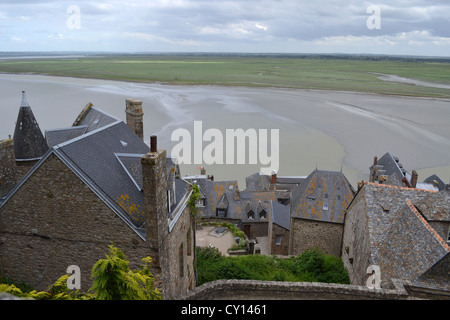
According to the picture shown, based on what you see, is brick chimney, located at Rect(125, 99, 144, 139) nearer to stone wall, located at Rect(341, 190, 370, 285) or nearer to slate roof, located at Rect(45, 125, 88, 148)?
slate roof, located at Rect(45, 125, 88, 148)

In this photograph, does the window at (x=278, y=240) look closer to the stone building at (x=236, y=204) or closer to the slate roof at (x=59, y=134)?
the stone building at (x=236, y=204)

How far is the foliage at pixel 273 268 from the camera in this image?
1695 cm

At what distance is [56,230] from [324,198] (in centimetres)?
1721

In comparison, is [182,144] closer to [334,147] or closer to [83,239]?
[334,147]

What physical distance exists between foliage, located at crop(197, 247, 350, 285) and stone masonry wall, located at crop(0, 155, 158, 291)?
7.55 metres

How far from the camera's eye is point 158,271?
1011 centimetres

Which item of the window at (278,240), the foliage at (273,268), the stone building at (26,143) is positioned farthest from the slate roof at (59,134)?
the window at (278,240)

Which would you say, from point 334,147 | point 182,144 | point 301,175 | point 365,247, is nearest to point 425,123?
point 334,147

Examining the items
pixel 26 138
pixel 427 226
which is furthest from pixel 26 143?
pixel 427 226

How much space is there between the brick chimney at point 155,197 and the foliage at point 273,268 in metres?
7.70

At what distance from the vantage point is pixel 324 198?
75.2ft

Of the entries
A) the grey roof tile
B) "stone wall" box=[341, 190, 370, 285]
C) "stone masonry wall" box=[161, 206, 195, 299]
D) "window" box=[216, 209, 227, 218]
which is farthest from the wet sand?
"stone masonry wall" box=[161, 206, 195, 299]

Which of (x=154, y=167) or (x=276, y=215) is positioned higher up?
(x=154, y=167)
